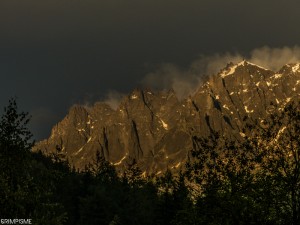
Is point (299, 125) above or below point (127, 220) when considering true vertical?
below

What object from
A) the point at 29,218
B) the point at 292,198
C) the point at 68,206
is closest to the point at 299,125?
the point at 292,198

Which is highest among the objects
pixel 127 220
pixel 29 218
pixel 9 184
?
pixel 127 220

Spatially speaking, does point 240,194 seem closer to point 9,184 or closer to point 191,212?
point 191,212

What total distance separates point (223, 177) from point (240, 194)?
249 centimetres

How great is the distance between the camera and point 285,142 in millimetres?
37562

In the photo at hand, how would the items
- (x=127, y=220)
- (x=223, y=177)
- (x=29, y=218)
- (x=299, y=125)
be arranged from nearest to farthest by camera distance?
(x=29, y=218) → (x=299, y=125) → (x=223, y=177) → (x=127, y=220)

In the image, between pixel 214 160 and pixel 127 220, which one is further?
pixel 127 220

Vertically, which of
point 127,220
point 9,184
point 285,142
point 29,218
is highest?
point 127,220

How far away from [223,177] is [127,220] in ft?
289

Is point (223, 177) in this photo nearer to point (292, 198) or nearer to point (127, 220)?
point (292, 198)

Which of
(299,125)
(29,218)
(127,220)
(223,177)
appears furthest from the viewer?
(127,220)

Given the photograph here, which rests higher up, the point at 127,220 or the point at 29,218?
the point at 127,220

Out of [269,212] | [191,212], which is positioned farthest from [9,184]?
[269,212]

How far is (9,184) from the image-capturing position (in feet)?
116
